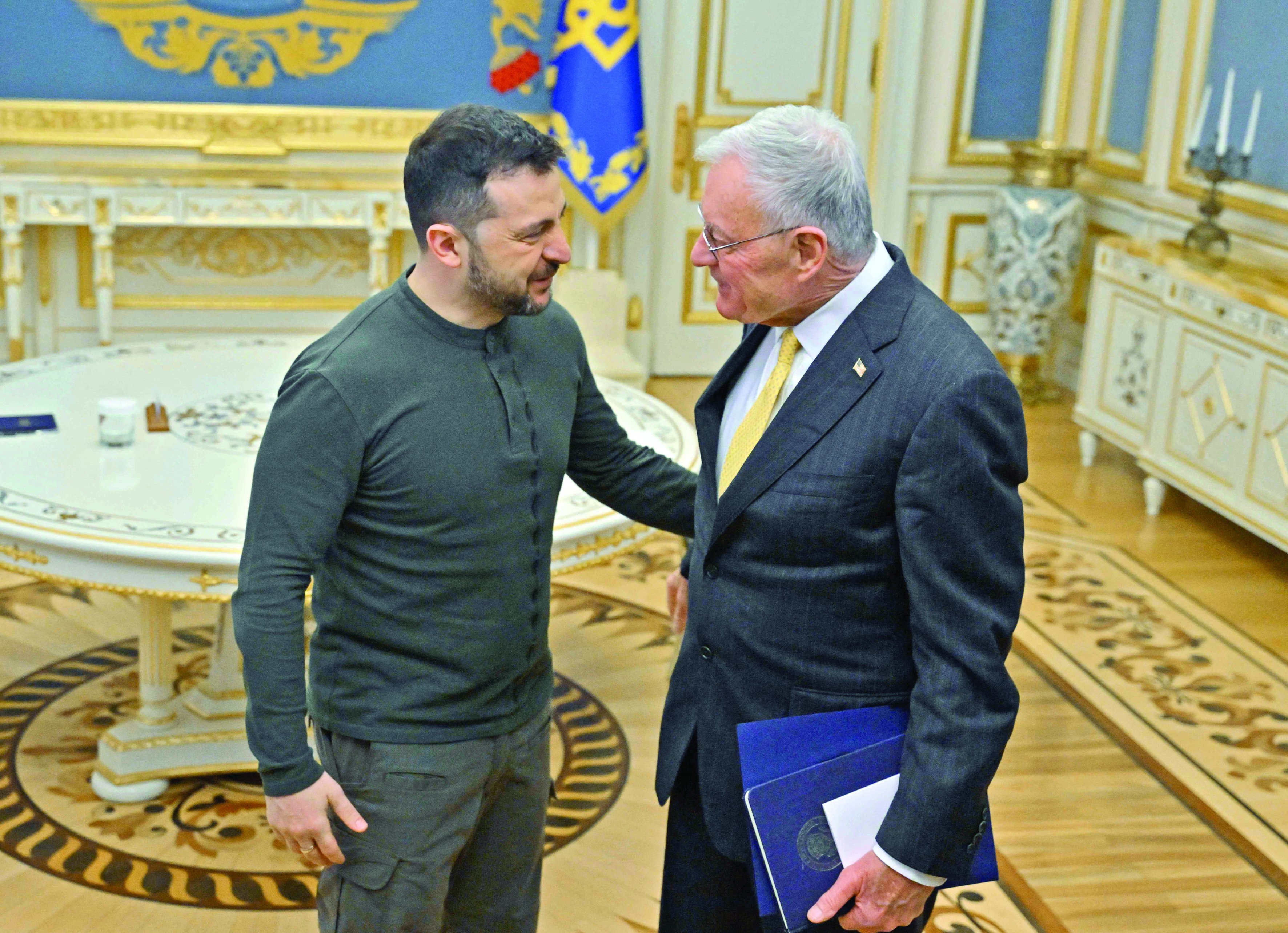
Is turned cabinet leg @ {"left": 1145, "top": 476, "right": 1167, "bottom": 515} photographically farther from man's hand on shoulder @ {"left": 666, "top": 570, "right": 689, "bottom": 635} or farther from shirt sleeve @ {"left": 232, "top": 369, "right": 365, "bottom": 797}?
shirt sleeve @ {"left": 232, "top": 369, "right": 365, "bottom": 797}

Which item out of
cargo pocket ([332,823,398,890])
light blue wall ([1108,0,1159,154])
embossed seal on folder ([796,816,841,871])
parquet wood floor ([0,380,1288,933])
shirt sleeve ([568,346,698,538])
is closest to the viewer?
embossed seal on folder ([796,816,841,871])

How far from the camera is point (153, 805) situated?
303 centimetres

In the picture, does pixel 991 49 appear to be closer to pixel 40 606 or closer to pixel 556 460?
pixel 40 606

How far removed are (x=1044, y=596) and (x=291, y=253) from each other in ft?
11.2

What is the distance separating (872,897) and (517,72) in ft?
16.4

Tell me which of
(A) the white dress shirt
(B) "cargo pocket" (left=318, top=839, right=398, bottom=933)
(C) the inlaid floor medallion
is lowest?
(C) the inlaid floor medallion

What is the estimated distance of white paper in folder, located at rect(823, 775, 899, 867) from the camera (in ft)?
5.31

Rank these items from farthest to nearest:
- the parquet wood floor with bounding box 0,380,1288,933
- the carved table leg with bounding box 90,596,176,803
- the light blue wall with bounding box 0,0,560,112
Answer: the light blue wall with bounding box 0,0,560,112 → the carved table leg with bounding box 90,596,176,803 → the parquet wood floor with bounding box 0,380,1288,933

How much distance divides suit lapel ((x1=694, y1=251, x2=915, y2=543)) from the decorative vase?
4.61 m

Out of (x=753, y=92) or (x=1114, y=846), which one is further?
(x=753, y=92)

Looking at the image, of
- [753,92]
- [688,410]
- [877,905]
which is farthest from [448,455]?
[753,92]

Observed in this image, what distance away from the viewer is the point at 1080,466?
567 centimetres

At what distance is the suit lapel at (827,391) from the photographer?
5.29 ft

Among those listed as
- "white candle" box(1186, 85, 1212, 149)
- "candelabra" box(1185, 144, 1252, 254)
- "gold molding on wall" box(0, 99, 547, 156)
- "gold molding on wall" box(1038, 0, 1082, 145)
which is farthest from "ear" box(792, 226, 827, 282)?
"gold molding on wall" box(1038, 0, 1082, 145)
